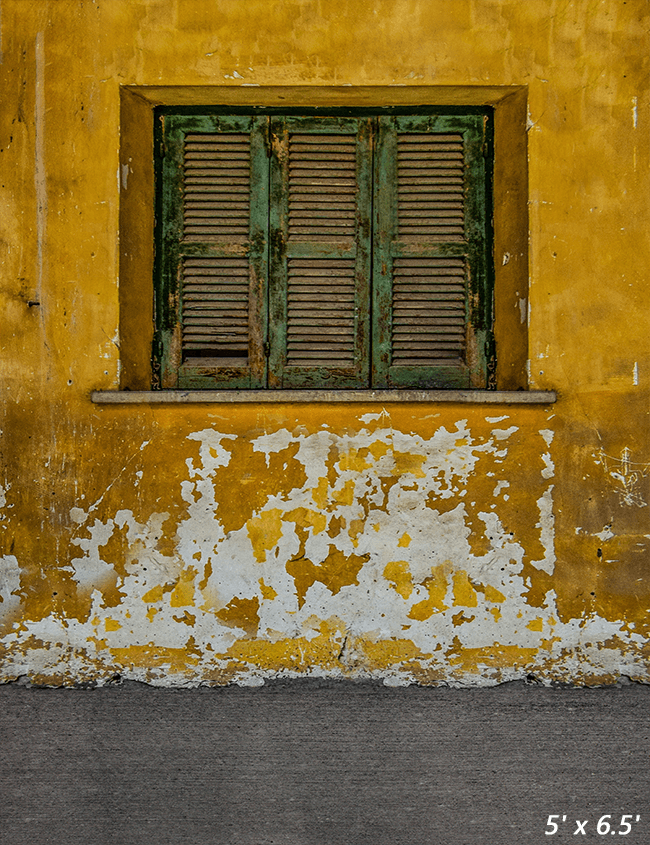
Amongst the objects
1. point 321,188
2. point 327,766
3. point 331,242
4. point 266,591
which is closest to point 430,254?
point 331,242

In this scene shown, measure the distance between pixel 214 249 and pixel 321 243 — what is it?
559 millimetres

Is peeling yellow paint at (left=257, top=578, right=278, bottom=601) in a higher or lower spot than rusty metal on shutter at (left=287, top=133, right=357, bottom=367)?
lower

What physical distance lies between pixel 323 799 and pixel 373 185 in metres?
3.04

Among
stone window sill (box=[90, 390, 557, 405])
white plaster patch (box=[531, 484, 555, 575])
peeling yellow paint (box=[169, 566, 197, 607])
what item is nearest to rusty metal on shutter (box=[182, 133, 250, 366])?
stone window sill (box=[90, 390, 557, 405])

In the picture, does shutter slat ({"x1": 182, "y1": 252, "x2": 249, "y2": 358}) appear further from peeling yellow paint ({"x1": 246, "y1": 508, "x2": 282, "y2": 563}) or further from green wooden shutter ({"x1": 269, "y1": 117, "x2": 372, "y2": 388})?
peeling yellow paint ({"x1": 246, "y1": 508, "x2": 282, "y2": 563})

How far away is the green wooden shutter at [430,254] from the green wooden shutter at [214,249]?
24.6 inches

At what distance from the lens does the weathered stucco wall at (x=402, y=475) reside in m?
2.50

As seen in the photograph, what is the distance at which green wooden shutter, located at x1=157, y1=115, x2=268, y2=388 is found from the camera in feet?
8.84

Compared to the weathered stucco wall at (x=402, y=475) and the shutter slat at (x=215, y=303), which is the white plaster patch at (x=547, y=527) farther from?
the shutter slat at (x=215, y=303)

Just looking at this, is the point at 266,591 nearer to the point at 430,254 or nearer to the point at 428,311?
the point at 428,311

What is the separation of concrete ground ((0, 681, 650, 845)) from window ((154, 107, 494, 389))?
1.59 metres

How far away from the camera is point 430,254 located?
8.86 ft

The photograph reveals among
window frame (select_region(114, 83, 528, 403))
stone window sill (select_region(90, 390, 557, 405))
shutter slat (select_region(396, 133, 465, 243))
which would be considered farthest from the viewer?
shutter slat (select_region(396, 133, 465, 243))

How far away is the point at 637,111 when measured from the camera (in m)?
2.52
